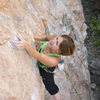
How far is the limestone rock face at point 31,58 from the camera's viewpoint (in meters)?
3.42

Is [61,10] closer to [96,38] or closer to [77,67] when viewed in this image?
[77,67]

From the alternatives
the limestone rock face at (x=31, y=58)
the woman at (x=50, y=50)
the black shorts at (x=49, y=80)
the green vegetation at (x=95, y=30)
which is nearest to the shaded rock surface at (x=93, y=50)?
the green vegetation at (x=95, y=30)

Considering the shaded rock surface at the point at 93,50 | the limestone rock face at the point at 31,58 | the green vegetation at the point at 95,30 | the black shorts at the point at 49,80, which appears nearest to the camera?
the limestone rock face at the point at 31,58

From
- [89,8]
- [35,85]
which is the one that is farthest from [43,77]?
[89,8]

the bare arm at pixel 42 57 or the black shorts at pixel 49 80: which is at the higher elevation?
the bare arm at pixel 42 57

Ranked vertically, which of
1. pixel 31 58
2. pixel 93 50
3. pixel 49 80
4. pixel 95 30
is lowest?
pixel 93 50

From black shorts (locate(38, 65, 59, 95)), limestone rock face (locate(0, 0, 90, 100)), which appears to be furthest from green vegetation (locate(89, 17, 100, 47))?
black shorts (locate(38, 65, 59, 95))

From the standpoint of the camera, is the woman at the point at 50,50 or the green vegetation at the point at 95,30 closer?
the woman at the point at 50,50

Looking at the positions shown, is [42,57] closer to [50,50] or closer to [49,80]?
[50,50]

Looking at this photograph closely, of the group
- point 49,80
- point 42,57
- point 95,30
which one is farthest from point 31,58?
point 95,30

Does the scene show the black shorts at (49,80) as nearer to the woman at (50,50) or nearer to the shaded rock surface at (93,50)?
the woman at (50,50)

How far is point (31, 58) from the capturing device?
13.0 ft

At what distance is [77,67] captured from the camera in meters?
6.78

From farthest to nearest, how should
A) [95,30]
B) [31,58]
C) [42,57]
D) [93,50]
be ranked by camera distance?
1. [93,50]
2. [95,30]
3. [31,58]
4. [42,57]
